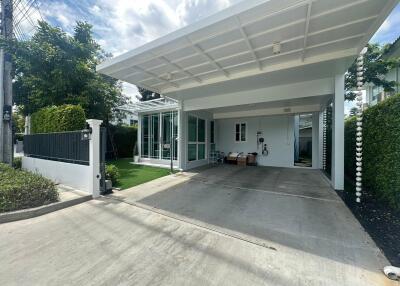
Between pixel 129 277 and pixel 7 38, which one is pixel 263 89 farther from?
pixel 7 38

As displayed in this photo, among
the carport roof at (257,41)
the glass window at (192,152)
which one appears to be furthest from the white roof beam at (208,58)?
the glass window at (192,152)

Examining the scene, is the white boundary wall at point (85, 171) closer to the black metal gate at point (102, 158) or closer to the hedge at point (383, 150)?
the black metal gate at point (102, 158)

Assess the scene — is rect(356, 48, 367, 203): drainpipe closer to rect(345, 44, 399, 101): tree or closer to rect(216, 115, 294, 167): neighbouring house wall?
rect(216, 115, 294, 167): neighbouring house wall

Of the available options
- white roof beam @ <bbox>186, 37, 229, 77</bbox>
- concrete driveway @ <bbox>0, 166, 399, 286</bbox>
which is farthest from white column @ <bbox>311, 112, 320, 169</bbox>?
white roof beam @ <bbox>186, 37, 229, 77</bbox>

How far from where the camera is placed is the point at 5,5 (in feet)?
24.7

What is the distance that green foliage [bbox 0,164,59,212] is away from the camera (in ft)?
12.8

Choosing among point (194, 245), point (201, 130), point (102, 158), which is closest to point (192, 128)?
point (201, 130)

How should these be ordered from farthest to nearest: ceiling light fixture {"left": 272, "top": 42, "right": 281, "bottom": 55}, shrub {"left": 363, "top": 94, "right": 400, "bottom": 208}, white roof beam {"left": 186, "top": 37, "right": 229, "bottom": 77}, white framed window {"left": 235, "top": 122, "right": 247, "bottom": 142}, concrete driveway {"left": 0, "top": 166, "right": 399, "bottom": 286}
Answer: white framed window {"left": 235, "top": 122, "right": 247, "bottom": 142}, white roof beam {"left": 186, "top": 37, "right": 229, "bottom": 77}, ceiling light fixture {"left": 272, "top": 42, "right": 281, "bottom": 55}, shrub {"left": 363, "top": 94, "right": 400, "bottom": 208}, concrete driveway {"left": 0, "top": 166, "right": 399, "bottom": 286}

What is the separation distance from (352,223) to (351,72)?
10.0m

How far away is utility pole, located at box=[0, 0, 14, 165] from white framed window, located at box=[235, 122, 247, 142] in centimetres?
1051

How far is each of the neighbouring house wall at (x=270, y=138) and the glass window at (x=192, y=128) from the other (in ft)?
9.30

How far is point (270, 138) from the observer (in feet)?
35.7

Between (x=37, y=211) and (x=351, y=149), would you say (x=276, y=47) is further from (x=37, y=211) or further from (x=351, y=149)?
(x=37, y=211)

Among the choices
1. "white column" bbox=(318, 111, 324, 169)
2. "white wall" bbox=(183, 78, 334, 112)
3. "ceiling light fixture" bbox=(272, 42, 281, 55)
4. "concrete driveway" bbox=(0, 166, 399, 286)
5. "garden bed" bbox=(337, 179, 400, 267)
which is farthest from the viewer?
"white column" bbox=(318, 111, 324, 169)
